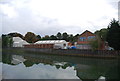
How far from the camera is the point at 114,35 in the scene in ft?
69.8

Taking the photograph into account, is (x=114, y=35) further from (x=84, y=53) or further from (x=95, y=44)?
(x=84, y=53)

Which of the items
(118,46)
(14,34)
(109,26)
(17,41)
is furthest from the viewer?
(14,34)

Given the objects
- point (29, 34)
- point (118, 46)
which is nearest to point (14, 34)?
point (29, 34)

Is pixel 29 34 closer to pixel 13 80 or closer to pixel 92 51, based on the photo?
pixel 92 51

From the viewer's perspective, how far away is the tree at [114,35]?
21.2m

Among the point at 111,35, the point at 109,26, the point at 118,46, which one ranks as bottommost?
the point at 118,46

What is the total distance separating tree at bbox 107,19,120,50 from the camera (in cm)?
2117

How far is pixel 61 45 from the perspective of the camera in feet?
132

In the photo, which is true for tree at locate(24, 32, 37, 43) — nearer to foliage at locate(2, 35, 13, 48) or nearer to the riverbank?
foliage at locate(2, 35, 13, 48)

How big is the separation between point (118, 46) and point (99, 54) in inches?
130

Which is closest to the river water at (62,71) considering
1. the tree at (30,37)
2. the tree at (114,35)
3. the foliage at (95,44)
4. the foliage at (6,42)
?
the tree at (114,35)

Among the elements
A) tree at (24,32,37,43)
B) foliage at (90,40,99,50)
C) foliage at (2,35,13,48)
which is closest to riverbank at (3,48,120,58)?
foliage at (90,40,99,50)

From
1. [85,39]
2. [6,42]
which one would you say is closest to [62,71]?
[85,39]

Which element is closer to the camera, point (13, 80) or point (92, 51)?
point (13, 80)
